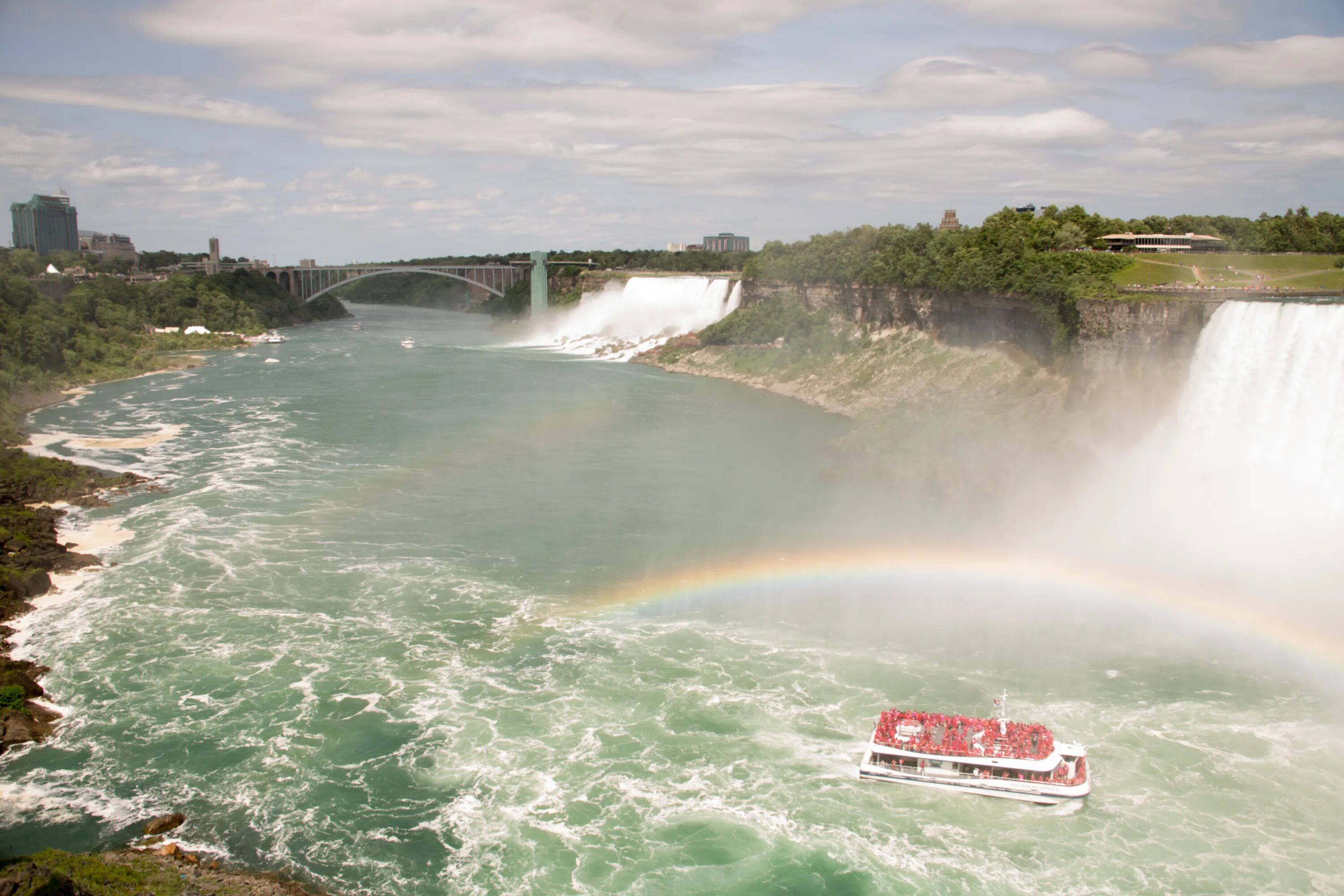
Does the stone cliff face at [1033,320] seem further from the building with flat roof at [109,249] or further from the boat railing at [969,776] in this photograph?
the building with flat roof at [109,249]

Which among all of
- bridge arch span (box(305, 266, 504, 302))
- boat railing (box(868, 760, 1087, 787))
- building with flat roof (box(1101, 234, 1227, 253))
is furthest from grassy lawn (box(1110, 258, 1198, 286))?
bridge arch span (box(305, 266, 504, 302))

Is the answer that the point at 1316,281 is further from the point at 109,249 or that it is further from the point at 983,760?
the point at 109,249

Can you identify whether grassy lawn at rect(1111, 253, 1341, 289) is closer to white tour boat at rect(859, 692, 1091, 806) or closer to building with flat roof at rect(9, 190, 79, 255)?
white tour boat at rect(859, 692, 1091, 806)

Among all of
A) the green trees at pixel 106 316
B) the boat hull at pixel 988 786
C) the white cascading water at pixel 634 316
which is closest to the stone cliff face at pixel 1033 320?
the white cascading water at pixel 634 316

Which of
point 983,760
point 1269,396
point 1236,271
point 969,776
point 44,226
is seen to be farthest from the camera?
point 44,226

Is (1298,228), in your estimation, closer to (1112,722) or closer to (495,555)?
(1112,722)

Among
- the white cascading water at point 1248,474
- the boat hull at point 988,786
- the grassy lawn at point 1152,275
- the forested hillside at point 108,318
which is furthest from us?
the forested hillside at point 108,318

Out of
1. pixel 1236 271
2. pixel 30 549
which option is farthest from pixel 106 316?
pixel 1236 271

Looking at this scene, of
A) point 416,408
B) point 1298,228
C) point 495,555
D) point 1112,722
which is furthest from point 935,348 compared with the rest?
point 1112,722
